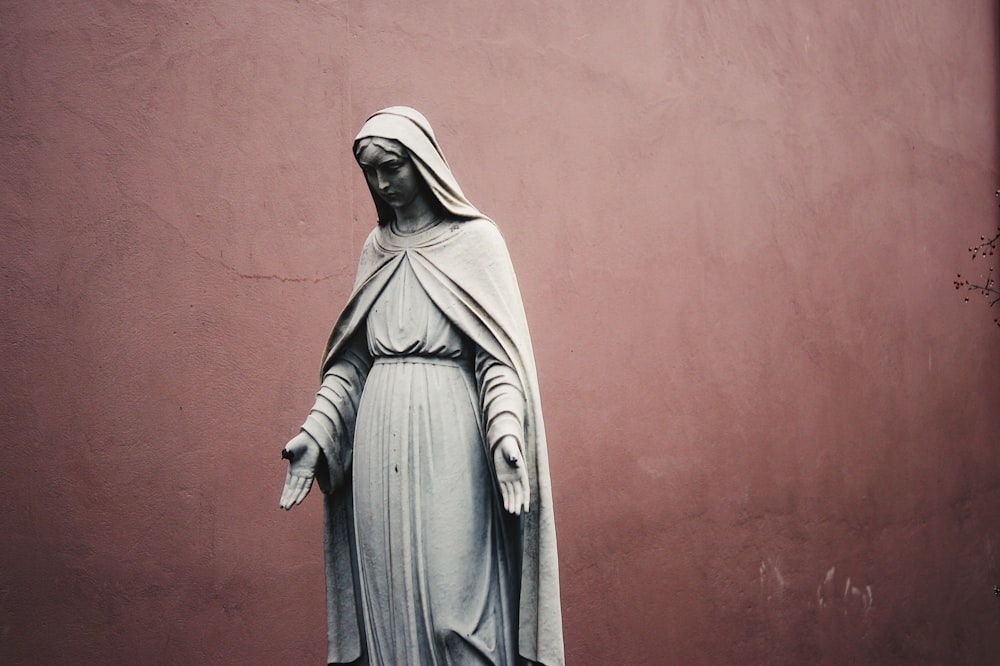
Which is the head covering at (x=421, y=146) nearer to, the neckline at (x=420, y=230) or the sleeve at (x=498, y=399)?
the neckline at (x=420, y=230)

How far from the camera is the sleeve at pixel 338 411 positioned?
135 inches

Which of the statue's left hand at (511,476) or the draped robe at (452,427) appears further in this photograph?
the draped robe at (452,427)

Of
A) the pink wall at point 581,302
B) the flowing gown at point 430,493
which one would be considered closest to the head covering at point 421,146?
the flowing gown at point 430,493

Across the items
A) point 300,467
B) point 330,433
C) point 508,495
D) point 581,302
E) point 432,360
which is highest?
point 581,302

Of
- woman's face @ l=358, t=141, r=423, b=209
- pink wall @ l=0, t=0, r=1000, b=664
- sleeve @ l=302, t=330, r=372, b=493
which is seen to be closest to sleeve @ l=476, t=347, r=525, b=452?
sleeve @ l=302, t=330, r=372, b=493

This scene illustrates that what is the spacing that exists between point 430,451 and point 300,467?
44cm

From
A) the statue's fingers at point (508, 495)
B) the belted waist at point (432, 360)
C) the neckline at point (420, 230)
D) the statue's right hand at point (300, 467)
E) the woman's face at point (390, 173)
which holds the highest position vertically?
the woman's face at point (390, 173)

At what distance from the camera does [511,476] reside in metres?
3.13

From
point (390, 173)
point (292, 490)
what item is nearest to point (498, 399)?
point (292, 490)

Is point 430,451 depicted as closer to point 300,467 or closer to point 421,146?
point 300,467

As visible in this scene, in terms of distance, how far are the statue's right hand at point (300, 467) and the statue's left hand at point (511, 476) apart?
63 centimetres

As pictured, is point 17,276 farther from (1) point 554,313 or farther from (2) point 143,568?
(1) point 554,313

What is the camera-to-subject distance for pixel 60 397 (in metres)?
5.24

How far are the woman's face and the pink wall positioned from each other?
2.38m
